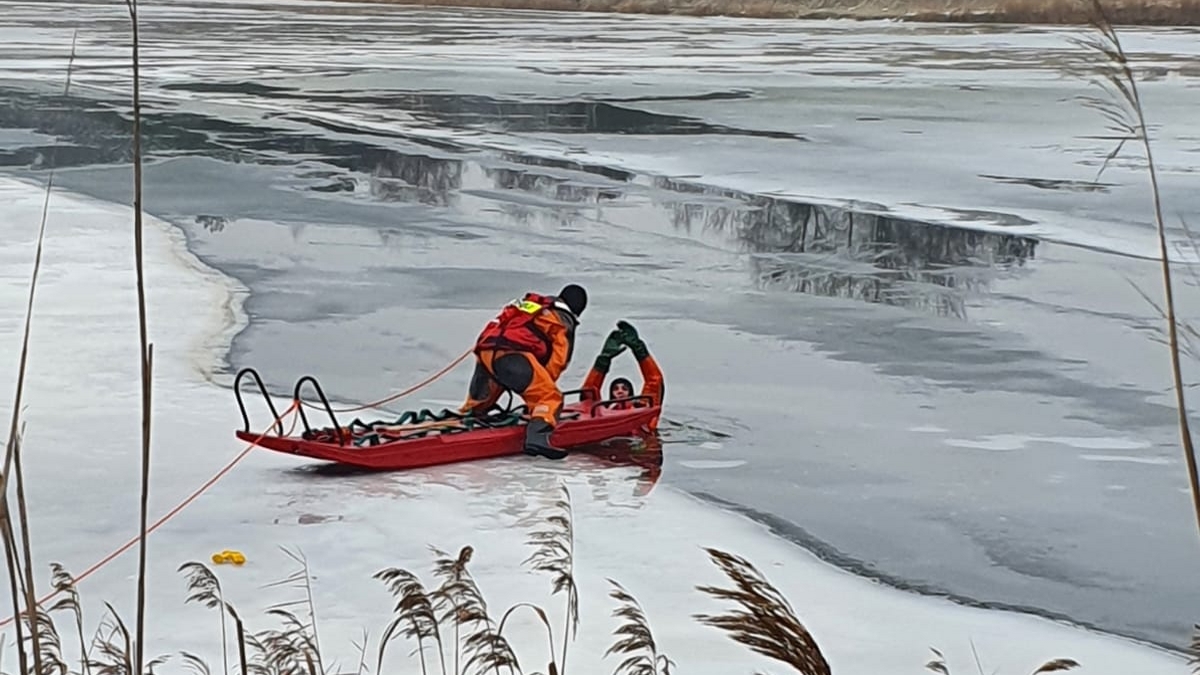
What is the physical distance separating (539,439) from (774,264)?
4.05 m

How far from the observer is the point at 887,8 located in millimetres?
41906

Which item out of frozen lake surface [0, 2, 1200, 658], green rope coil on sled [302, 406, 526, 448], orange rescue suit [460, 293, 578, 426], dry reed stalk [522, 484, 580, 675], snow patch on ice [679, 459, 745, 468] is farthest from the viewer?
orange rescue suit [460, 293, 578, 426]

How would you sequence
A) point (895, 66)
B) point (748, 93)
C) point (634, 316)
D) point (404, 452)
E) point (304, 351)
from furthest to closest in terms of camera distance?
point (895, 66)
point (748, 93)
point (634, 316)
point (304, 351)
point (404, 452)

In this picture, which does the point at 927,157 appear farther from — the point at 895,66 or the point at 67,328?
the point at 895,66

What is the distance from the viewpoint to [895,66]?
24031mm

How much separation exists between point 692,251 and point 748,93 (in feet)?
33.1

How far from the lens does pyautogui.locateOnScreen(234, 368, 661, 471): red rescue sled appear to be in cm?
531

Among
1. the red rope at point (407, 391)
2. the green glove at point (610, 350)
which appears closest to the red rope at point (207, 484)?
the red rope at point (407, 391)

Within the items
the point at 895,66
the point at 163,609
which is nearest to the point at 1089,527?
the point at 163,609

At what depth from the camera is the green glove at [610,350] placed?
6141 millimetres

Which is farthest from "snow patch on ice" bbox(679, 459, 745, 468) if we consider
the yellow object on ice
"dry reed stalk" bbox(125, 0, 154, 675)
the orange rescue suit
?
"dry reed stalk" bbox(125, 0, 154, 675)

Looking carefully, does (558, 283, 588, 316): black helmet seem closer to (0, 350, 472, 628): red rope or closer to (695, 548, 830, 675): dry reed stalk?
(0, 350, 472, 628): red rope

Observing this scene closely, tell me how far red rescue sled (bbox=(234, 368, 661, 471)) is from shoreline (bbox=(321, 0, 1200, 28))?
86.3 feet

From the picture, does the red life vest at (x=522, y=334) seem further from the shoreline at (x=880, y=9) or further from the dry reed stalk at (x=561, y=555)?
the shoreline at (x=880, y=9)
